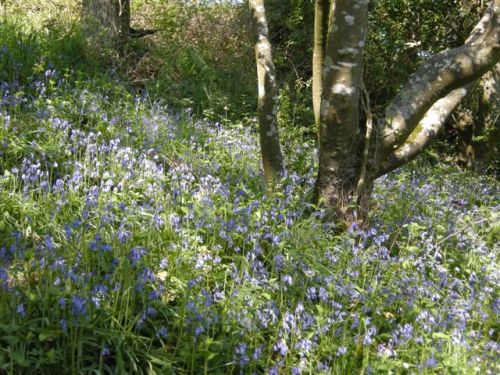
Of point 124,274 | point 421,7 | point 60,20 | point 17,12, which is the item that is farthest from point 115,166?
point 421,7

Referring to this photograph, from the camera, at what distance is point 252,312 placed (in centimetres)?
278

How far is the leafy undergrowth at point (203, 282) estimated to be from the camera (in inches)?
101

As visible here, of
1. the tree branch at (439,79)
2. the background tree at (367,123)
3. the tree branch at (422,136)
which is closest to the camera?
the background tree at (367,123)

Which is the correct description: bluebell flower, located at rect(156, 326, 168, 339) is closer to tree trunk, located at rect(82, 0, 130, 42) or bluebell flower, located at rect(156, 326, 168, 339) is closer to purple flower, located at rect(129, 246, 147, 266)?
purple flower, located at rect(129, 246, 147, 266)

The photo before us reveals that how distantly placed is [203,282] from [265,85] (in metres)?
1.97

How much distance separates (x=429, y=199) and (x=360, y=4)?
7.27 ft

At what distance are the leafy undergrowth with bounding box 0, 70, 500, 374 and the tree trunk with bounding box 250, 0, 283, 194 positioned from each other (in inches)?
15.9

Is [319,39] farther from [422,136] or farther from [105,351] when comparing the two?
[105,351]

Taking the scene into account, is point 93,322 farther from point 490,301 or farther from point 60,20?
point 60,20

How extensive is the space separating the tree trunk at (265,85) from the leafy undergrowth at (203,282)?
40 cm

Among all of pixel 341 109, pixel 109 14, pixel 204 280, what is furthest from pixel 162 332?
pixel 109 14

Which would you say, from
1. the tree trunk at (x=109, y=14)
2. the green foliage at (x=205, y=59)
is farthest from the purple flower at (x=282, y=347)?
the tree trunk at (x=109, y=14)

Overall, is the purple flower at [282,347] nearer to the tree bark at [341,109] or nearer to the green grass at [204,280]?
the green grass at [204,280]

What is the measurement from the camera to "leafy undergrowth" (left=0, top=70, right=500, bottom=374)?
2.57m
